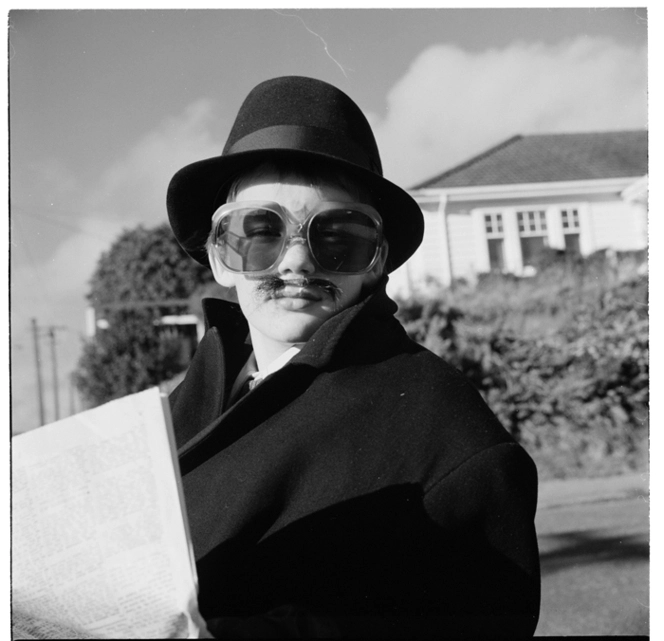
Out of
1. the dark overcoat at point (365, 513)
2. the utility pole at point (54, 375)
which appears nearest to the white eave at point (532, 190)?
the utility pole at point (54, 375)

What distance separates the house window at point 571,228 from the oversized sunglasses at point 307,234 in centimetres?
265

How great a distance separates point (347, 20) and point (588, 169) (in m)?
1.88

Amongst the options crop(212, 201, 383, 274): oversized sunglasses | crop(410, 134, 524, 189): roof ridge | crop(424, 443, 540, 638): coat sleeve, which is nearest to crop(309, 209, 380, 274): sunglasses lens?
crop(212, 201, 383, 274): oversized sunglasses

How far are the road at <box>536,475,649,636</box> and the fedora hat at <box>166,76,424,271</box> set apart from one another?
4.24ft

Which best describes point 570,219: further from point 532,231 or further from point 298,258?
point 298,258

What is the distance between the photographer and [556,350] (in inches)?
191

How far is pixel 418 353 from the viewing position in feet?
4.49

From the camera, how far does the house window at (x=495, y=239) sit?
3.84 meters

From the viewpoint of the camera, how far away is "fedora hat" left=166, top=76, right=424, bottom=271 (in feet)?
4.46

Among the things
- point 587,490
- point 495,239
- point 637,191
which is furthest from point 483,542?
point 495,239

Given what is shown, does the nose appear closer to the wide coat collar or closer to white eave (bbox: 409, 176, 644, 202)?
the wide coat collar

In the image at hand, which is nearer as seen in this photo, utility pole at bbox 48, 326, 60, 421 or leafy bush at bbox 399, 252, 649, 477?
utility pole at bbox 48, 326, 60, 421

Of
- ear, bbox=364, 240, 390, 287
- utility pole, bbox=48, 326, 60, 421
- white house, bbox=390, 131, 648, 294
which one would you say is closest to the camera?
ear, bbox=364, 240, 390, 287

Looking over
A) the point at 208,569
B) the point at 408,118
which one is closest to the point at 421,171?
the point at 408,118
